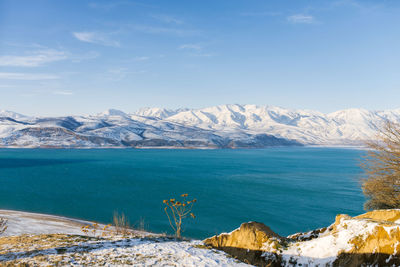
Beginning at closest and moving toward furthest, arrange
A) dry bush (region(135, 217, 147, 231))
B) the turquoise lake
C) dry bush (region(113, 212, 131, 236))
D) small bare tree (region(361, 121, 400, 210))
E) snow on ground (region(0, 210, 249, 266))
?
snow on ground (region(0, 210, 249, 266)) → dry bush (region(113, 212, 131, 236)) → small bare tree (region(361, 121, 400, 210)) → dry bush (region(135, 217, 147, 231)) → the turquoise lake

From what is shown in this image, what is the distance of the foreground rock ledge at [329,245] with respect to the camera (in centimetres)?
908

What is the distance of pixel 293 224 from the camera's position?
44812mm

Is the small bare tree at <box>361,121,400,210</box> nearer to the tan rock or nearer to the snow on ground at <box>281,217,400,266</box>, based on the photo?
the tan rock

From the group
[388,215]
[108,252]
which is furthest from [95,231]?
[388,215]

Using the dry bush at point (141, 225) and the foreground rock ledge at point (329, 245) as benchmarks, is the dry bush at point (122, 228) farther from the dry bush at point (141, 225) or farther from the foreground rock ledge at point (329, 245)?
the foreground rock ledge at point (329, 245)

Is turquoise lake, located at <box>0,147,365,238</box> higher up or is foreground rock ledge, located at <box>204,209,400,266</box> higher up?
foreground rock ledge, located at <box>204,209,400,266</box>

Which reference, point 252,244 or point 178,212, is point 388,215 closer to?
point 252,244

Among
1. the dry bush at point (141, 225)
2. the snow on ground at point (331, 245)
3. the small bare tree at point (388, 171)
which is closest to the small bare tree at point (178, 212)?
the dry bush at point (141, 225)

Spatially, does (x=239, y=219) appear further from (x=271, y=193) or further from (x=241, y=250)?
(x=241, y=250)

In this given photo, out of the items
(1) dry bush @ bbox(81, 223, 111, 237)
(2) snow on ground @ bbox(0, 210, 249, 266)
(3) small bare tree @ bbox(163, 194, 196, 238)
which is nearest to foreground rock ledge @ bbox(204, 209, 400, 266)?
(2) snow on ground @ bbox(0, 210, 249, 266)

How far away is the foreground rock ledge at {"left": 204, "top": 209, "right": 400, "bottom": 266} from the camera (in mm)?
9078

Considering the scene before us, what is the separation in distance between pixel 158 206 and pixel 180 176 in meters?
39.2

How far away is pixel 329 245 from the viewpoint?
33.2 ft

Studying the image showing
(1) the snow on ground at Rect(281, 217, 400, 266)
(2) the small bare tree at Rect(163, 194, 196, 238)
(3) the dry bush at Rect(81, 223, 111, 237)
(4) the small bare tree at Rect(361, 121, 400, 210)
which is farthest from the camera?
(4) the small bare tree at Rect(361, 121, 400, 210)
